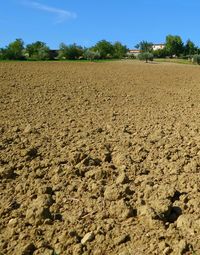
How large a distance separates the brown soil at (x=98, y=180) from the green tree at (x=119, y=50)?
53908 mm

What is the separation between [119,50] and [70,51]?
1559cm

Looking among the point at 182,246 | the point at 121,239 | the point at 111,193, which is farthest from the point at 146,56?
the point at 182,246

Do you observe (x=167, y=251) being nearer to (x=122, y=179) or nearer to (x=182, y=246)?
(x=182, y=246)

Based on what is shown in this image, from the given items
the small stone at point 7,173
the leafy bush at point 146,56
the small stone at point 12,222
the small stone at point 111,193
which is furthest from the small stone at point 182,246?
the leafy bush at point 146,56

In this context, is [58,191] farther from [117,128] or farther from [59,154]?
[117,128]

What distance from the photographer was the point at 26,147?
5.70 m

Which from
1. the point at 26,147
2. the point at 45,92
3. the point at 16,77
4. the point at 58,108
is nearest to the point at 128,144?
the point at 26,147

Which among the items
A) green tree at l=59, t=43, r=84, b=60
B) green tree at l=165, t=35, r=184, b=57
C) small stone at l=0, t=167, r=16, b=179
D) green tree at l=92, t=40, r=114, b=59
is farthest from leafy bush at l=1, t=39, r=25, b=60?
small stone at l=0, t=167, r=16, b=179

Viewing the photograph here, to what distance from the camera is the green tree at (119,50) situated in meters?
61.8

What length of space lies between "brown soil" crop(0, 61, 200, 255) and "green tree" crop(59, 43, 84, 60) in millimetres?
41761

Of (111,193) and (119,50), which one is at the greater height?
(119,50)

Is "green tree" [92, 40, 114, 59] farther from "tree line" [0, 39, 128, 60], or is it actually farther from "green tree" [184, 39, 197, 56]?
"green tree" [184, 39, 197, 56]

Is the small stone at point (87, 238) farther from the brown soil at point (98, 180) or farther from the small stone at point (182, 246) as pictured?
the small stone at point (182, 246)

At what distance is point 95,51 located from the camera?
58.9 metres
